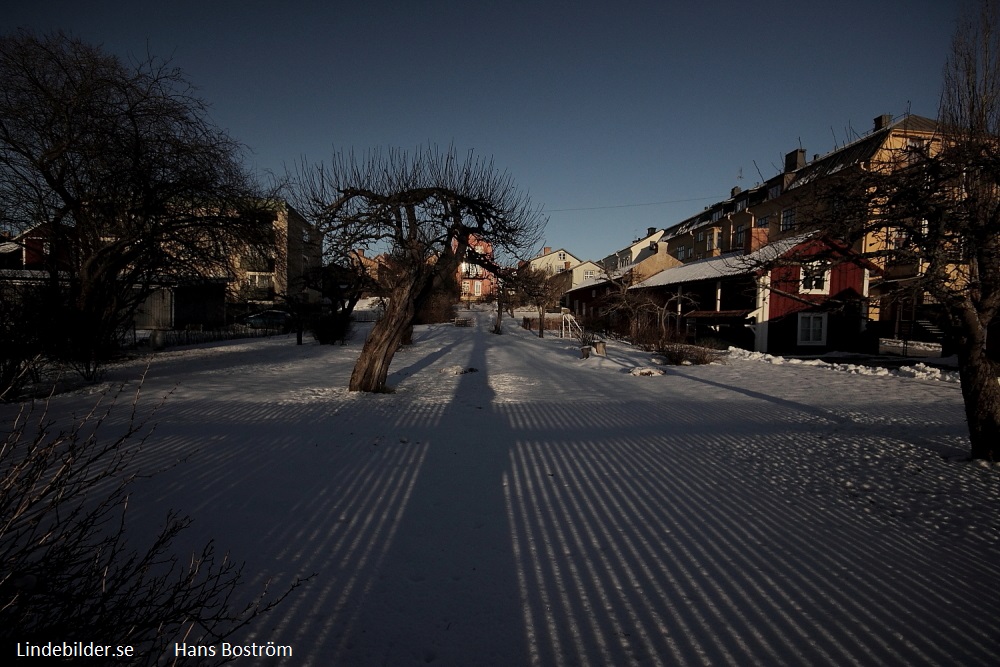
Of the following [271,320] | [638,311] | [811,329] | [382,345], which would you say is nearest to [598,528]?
[382,345]

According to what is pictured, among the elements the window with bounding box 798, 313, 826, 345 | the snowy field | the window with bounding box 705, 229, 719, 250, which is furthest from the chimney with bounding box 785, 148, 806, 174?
the snowy field

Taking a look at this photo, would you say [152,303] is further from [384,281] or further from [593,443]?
[593,443]

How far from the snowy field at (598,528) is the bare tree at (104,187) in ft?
22.0

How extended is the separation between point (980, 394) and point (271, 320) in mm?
34173

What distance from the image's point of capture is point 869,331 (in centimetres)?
1831

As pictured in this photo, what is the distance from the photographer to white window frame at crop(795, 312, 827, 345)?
1908cm

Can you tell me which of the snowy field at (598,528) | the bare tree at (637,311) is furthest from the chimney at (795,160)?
the snowy field at (598,528)

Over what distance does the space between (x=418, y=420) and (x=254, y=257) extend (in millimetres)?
11476

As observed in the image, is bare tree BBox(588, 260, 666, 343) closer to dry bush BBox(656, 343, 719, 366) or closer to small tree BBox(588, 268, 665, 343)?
small tree BBox(588, 268, 665, 343)

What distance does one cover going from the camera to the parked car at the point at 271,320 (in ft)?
96.3

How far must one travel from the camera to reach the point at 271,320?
102ft

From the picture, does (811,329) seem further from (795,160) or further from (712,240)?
(712,240)

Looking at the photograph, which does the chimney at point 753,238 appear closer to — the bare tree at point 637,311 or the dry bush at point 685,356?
the bare tree at point 637,311

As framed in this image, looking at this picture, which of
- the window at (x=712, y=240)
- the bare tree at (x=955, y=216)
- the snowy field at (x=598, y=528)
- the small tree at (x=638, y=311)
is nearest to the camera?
the snowy field at (x=598, y=528)
